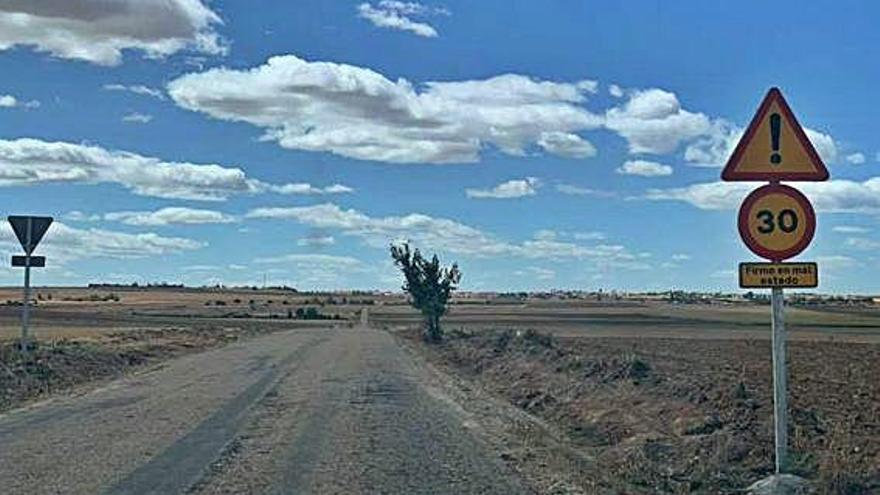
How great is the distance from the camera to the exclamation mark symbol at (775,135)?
10.6 m

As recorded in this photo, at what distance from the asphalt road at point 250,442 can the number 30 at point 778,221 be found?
341cm

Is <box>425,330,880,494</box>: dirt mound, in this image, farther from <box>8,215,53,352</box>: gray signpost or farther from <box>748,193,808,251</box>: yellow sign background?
<box>8,215,53,352</box>: gray signpost

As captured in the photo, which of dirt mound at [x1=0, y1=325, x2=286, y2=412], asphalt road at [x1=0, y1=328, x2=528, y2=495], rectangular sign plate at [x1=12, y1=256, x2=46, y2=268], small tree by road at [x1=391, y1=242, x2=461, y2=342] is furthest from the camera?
small tree by road at [x1=391, y1=242, x2=461, y2=342]

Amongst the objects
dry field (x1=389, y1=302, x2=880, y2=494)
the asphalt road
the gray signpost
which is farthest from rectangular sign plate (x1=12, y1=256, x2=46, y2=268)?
dry field (x1=389, y1=302, x2=880, y2=494)

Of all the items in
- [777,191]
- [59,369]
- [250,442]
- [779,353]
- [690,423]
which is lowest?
[250,442]

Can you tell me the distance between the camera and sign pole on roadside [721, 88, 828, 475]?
10.5m

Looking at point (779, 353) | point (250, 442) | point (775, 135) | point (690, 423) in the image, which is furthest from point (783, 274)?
point (250, 442)

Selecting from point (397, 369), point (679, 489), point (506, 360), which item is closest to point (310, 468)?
point (679, 489)

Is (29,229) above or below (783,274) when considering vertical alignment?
Result: above

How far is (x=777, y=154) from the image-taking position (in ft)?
34.9

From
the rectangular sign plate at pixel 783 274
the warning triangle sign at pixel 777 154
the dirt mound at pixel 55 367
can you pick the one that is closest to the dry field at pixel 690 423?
the rectangular sign plate at pixel 783 274

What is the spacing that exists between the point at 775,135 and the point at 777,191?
1.68 feet

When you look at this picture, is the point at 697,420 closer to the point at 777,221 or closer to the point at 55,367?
the point at 777,221

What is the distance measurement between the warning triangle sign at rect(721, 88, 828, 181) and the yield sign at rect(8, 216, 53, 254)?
20.8 metres
